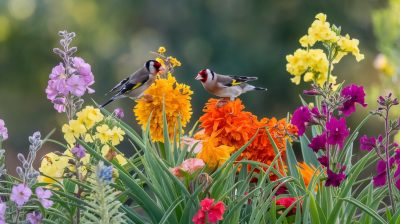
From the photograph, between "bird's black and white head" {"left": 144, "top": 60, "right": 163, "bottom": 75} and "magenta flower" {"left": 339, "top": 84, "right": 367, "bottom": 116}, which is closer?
"magenta flower" {"left": 339, "top": 84, "right": 367, "bottom": 116}

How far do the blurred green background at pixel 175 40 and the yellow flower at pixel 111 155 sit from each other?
1086 cm

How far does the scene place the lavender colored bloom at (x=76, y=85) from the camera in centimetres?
277

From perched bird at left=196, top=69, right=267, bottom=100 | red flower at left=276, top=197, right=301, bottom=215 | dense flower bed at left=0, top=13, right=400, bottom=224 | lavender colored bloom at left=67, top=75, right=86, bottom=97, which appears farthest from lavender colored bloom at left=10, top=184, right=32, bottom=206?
perched bird at left=196, top=69, right=267, bottom=100

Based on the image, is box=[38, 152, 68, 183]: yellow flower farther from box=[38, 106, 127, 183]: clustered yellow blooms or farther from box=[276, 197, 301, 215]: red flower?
box=[276, 197, 301, 215]: red flower

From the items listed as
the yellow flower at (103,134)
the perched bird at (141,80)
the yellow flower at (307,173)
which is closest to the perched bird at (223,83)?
the perched bird at (141,80)

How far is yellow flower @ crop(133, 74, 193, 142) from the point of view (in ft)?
11.1

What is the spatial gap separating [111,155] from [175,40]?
1247 cm

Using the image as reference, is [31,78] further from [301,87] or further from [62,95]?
[62,95]

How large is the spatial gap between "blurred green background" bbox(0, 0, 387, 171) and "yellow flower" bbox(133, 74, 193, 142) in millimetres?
10547

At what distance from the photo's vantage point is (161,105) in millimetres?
3408

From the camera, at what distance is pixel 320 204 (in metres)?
3.04

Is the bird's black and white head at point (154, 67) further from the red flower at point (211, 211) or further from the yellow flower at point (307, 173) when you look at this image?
the red flower at point (211, 211)

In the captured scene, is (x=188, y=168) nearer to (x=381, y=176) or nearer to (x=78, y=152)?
(x=78, y=152)

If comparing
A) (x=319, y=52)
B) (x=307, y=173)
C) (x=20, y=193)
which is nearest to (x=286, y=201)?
(x=307, y=173)
